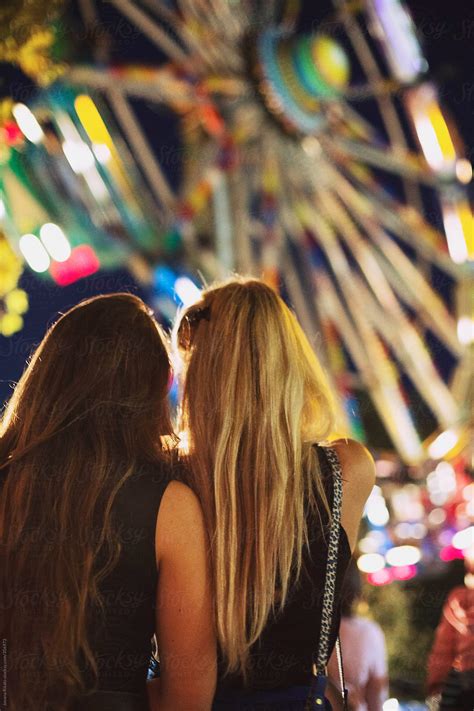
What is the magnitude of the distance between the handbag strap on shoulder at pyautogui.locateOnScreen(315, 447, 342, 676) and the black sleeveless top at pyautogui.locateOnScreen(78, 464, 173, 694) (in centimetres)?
35

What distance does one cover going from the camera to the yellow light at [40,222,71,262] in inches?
245

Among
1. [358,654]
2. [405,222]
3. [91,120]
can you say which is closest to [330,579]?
[358,654]

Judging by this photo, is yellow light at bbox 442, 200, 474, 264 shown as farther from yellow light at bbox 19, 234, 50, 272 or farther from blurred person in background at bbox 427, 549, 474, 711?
blurred person in background at bbox 427, 549, 474, 711

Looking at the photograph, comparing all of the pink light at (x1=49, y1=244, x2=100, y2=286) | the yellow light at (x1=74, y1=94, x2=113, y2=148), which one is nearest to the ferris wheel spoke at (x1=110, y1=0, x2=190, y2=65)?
the yellow light at (x1=74, y1=94, x2=113, y2=148)

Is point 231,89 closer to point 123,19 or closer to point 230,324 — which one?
point 123,19

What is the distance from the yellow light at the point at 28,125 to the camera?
228 inches

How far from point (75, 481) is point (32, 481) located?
84 millimetres

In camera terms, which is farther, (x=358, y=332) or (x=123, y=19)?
(x=358, y=332)

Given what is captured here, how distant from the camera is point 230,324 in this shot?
201 centimetres

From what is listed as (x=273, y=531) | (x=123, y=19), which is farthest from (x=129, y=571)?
(x=123, y=19)

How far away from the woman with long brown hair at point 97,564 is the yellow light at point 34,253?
412 centimetres

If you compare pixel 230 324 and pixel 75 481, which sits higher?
pixel 230 324

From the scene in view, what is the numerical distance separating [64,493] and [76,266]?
16.1 feet

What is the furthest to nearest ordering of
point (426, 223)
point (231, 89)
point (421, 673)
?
point (421, 673) → point (426, 223) → point (231, 89)
